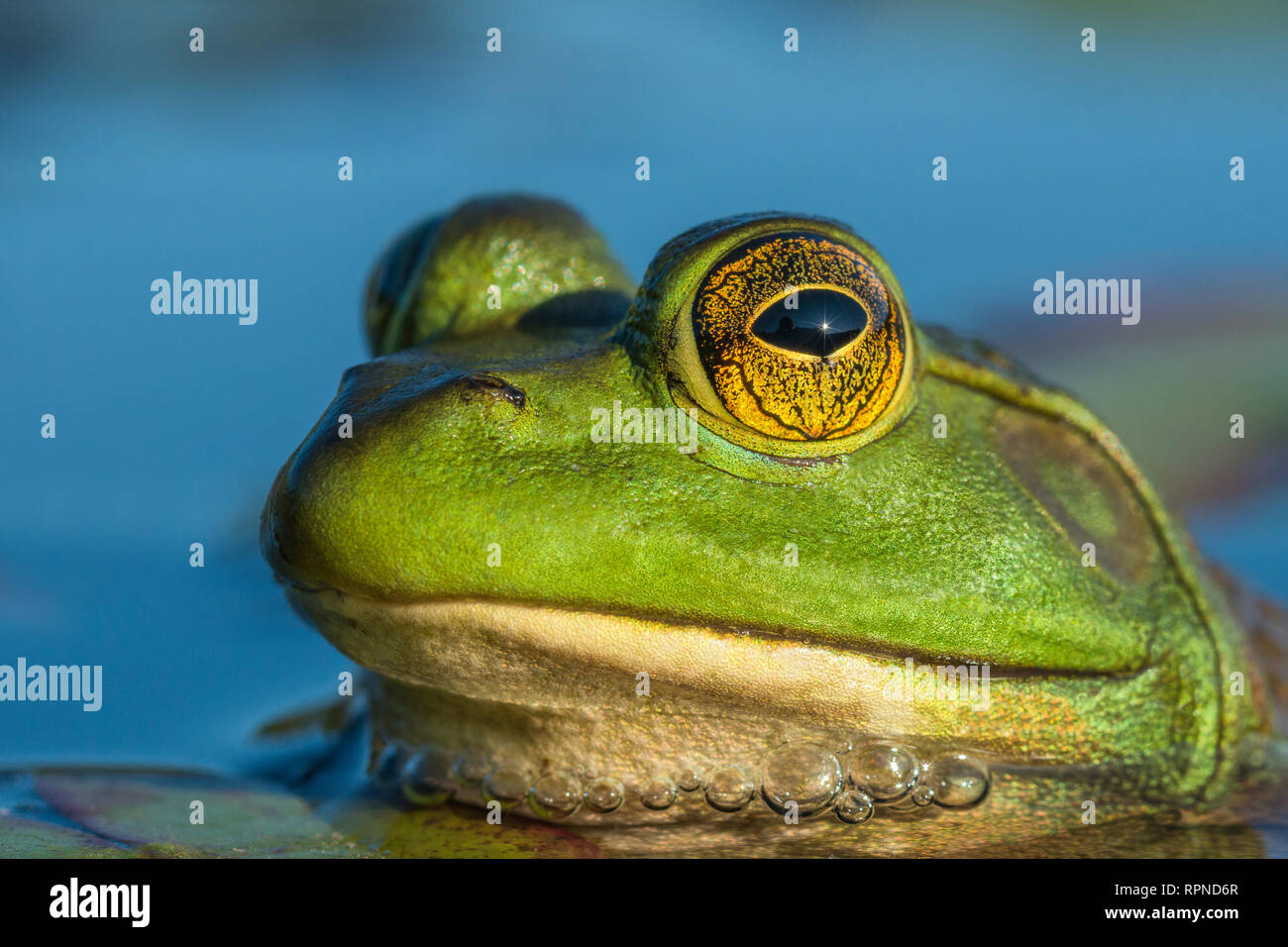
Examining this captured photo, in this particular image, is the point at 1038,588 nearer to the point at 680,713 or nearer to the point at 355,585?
the point at 680,713

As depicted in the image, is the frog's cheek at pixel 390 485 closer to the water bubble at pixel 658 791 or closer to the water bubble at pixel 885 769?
the water bubble at pixel 658 791

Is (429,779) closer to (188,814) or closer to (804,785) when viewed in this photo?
(188,814)

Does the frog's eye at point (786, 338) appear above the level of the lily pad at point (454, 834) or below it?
above

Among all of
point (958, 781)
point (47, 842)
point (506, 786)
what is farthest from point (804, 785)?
point (47, 842)

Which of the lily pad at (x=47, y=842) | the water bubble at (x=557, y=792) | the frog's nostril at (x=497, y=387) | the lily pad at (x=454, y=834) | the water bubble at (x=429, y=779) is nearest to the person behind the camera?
the frog's nostril at (x=497, y=387)

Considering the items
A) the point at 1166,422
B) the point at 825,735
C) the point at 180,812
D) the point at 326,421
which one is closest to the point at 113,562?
the point at 180,812

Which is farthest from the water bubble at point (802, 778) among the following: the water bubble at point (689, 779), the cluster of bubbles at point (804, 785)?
the water bubble at point (689, 779)
